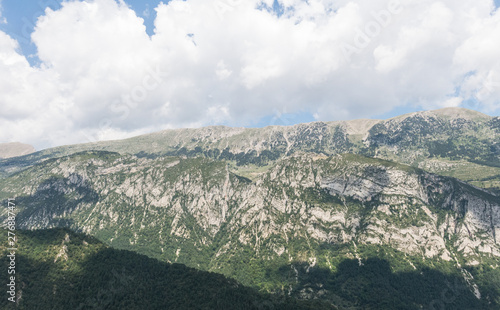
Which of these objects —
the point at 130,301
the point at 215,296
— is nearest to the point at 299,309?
the point at 215,296

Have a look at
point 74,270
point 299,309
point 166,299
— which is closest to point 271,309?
point 299,309

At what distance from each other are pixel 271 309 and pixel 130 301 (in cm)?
9975

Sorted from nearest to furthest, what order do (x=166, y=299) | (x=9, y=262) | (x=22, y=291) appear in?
(x=22, y=291) → (x=9, y=262) → (x=166, y=299)

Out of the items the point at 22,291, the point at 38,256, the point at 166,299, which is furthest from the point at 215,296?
the point at 38,256

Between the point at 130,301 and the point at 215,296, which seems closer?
the point at 130,301

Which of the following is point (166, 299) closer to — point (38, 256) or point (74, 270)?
point (74, 270)

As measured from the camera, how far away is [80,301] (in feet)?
560

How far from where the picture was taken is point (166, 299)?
190250 millimetres

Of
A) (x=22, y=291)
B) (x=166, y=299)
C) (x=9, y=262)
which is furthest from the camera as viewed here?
(x=166, y=299)

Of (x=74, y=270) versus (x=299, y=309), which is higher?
(x=74, y=270)

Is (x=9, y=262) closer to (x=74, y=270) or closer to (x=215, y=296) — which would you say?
(x=74, y=270)

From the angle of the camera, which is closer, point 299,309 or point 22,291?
point 22,291

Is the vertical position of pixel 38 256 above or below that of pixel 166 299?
above

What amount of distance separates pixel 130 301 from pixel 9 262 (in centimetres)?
8668
